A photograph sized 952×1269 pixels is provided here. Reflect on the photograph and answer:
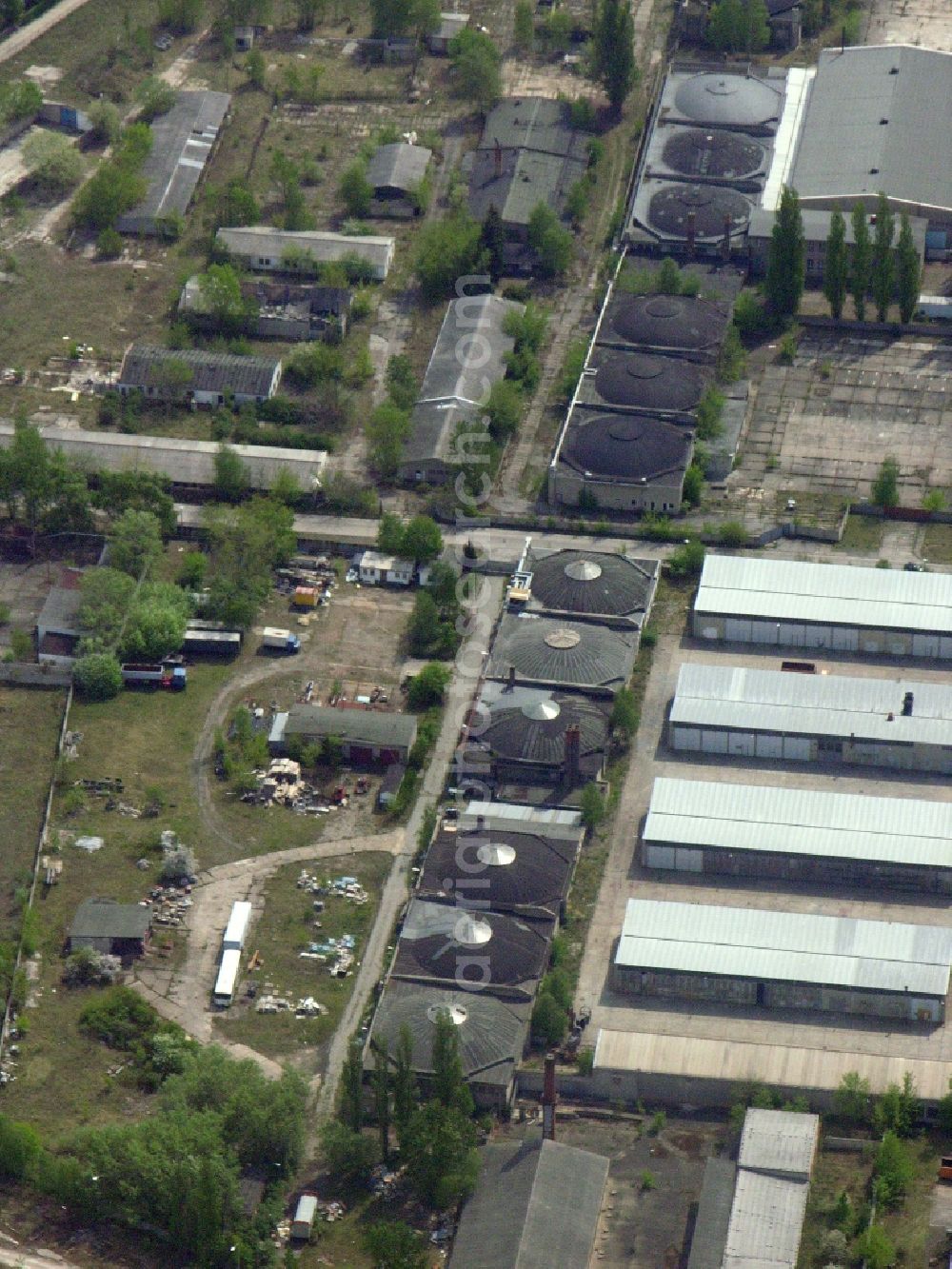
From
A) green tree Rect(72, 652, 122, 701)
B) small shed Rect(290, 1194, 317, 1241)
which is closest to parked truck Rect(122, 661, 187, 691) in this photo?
green tree Rect(72, 652, 122, 701)

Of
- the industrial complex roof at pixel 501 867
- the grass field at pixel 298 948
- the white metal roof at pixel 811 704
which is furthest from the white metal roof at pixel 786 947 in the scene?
the white metal roof at pixel 811 704

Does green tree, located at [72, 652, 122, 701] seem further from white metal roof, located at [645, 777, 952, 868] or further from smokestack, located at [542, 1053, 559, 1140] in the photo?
smokestack, located at [542, 1053, 559, 1140]

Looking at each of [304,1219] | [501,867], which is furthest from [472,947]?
[304,1219]

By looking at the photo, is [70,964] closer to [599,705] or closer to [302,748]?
[302,748]

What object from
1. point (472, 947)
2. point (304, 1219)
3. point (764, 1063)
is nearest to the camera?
point (304, 1219)

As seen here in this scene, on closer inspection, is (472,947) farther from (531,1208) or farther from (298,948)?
(531,1208)

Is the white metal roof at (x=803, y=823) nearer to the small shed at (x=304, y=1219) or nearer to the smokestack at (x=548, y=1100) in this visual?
the smokestack at (x=548, y=1100)
